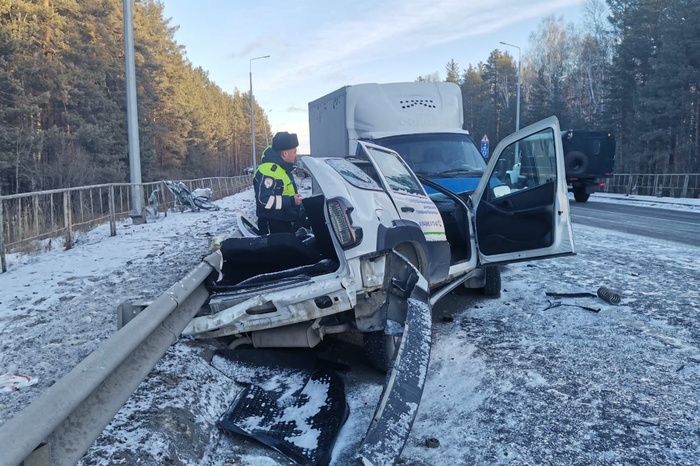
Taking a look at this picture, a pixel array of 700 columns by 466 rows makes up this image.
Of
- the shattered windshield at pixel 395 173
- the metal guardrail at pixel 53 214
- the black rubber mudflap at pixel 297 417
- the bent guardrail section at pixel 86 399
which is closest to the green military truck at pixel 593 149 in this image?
→ the metal guardrail at pixel 53 214

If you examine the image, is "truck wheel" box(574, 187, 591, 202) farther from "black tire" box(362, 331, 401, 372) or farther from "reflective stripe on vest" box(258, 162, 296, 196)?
"black tire" box(362, 331, 401, 372)

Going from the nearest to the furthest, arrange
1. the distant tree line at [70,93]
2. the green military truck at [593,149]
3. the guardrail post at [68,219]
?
the guardrail post at [68,219] < the green military truck at [593,149] < the distant tree line at [70,93]

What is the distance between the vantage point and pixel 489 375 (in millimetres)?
3680

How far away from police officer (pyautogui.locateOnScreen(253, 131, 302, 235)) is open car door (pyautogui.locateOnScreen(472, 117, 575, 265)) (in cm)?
192

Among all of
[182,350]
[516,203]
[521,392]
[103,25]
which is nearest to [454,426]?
[521,392]

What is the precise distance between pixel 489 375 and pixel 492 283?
221 cm

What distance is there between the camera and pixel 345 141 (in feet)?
30.6

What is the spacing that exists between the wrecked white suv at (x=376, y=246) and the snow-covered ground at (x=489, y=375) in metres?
0.46

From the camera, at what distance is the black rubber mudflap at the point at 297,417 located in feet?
9.21

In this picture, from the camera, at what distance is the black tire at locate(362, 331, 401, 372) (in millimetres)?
3750

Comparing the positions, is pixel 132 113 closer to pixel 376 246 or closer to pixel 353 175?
pixel 353 175

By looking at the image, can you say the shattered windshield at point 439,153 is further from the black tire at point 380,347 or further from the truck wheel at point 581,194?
the truck wheel at point 581,194

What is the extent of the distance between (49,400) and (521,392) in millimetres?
2831

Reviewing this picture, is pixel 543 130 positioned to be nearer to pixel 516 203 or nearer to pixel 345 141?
pixel 516 203
